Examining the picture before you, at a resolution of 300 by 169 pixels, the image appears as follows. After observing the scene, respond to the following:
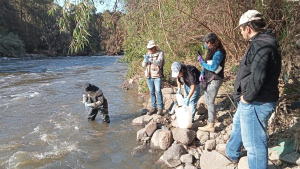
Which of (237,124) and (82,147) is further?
(82,147)

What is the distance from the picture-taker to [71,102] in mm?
7660

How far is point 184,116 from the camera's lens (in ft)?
12.8

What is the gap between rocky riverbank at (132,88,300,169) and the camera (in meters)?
2.94

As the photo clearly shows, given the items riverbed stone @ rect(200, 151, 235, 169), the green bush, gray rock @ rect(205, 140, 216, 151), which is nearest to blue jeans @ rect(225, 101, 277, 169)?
riverbed stone @ rect(200, 151, 235, 169)

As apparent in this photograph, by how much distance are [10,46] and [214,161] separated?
29.0 meters

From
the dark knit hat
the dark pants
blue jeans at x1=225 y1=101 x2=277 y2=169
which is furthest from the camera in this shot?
the dark pants

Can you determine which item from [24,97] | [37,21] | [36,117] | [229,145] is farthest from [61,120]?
[37,21]

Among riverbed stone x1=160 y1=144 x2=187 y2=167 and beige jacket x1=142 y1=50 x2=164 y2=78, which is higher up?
beige jacket x1=142 y1=50 x2=164 y2=78

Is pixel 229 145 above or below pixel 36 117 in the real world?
above

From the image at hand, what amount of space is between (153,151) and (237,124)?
1.69 meters

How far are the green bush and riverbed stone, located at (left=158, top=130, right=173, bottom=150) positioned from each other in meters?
26.7

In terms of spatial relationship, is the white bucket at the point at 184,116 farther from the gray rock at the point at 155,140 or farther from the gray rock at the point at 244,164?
the gray rock at the point at 244,164

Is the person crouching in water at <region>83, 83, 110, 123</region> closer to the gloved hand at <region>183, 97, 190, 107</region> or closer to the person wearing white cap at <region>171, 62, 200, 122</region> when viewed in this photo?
the person wearing white cap at <region>171, 62, 200, 122</region>

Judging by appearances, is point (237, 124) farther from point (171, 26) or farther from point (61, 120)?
point (61, 120)
